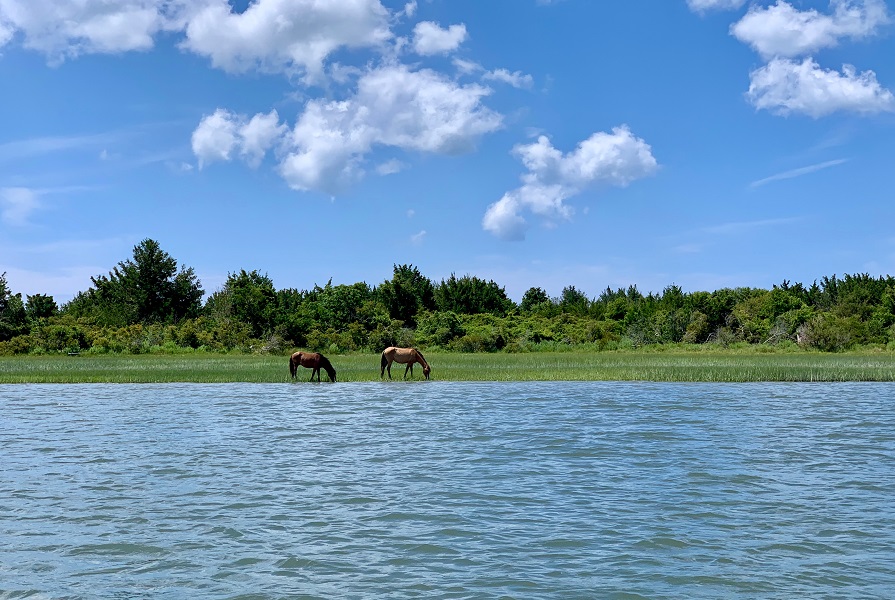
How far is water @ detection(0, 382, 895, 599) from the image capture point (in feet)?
31.0

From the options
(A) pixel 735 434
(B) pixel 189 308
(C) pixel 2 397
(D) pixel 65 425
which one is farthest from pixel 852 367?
(B) pixel 189 308

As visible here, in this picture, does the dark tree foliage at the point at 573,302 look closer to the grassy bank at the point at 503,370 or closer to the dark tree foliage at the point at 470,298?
the dark tree foliage at the point at 470,298

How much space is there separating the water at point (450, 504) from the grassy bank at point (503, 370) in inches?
515

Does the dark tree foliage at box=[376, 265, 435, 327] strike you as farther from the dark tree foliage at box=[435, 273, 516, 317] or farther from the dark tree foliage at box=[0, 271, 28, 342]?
the dark tree foliage at box=[0, 271, 28, 342]

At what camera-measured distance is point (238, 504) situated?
13367 millimetres

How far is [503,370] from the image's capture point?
43.6 meters

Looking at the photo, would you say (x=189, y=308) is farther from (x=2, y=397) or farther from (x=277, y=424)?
(x=277, y=424)

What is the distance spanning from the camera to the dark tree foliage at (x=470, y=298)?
88688mm

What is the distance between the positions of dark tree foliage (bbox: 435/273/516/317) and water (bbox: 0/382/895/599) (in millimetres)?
62250

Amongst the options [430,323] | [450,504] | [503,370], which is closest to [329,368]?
[503,370]

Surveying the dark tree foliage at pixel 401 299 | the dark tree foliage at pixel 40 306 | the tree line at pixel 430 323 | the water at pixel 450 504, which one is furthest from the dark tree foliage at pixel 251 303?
the water at pixel 450 504

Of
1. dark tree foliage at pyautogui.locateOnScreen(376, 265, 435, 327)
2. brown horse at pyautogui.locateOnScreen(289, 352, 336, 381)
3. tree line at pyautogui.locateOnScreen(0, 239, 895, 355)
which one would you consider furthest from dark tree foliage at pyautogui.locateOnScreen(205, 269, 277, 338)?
brown horse at pyautogui.locateOnScreen(289, 352, 336, 381)

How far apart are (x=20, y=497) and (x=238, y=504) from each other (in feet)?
12.7

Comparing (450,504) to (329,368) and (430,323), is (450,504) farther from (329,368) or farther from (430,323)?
(430,323)
